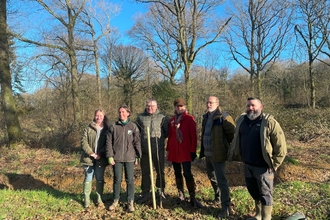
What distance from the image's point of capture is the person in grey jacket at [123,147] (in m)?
5.08

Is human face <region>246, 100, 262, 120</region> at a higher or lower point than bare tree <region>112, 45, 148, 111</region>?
lower

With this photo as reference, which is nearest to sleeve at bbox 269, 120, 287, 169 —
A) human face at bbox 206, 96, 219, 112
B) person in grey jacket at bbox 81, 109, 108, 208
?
human face at bbox 206, 96, 219, 112

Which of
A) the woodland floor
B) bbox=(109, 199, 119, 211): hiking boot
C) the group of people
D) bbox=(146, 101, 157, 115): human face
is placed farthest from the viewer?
the woodland floor

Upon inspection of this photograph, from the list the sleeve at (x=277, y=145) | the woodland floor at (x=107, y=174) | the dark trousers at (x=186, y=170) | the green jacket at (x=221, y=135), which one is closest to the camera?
the sleeve at (x=277, y=145)

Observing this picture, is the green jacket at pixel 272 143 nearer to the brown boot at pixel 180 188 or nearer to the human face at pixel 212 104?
the human face at pixel 212 104

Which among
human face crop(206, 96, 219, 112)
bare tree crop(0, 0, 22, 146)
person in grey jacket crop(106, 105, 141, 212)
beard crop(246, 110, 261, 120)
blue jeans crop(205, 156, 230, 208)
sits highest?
bare tree crop(0, 0, 22, 146)

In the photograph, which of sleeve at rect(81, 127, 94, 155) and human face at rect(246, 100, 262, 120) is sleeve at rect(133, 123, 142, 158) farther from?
human face at rect(246, 100, 262, 120)

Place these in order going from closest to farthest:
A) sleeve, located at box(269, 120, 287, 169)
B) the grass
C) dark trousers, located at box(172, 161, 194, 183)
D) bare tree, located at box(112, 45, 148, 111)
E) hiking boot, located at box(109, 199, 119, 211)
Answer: sleeve, located at box(269, 120, 287, 169) < the grass < dark trousers, located at box(172, 161, 194, 183) < hiking boot, located at box(109, 199, 119, 211) < bare tree, located at box(112, 45, 148, 111)

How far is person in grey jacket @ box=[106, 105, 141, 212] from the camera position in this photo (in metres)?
5.08

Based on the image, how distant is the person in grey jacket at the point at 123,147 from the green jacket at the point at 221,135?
1.52 m

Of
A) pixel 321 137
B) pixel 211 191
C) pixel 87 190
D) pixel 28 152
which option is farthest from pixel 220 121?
pixel 321 137

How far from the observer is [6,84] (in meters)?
12.5

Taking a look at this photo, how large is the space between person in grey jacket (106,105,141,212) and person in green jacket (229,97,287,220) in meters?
1.90

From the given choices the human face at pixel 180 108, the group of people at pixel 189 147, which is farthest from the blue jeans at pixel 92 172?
the human face at pixel 180 108
